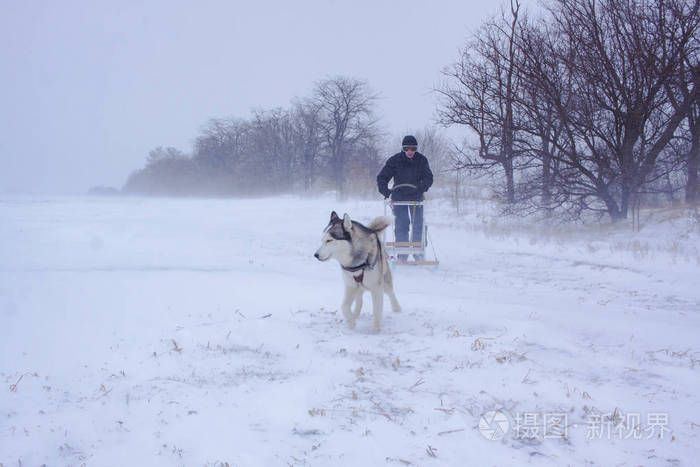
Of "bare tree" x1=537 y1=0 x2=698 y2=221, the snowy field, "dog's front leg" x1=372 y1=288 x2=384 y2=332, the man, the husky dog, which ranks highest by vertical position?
"bare tree" x1=537 y1=0 x2=698 y2=221

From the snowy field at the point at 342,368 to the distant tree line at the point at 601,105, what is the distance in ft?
14.1

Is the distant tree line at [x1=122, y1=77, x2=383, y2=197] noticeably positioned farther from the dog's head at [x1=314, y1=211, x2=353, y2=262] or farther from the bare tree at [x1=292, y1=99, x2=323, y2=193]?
the dog's head at [x1=314, y1=211, x2=353, y2=262]

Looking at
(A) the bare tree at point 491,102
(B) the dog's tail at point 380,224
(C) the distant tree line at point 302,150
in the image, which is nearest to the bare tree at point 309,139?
(C) the distant tree line at point 302,150

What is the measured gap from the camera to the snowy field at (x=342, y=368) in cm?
207

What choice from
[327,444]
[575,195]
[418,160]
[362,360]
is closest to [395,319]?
[362,360]

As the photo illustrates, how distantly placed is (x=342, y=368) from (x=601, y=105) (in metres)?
9.71

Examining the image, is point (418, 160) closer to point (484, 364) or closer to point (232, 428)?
point (484, 364)

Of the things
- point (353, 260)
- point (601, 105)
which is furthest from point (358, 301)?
point (601, 105)

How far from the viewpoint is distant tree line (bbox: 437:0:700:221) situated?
909 cm

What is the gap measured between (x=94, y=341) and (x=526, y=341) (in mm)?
3556

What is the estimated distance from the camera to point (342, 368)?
9.71 ft

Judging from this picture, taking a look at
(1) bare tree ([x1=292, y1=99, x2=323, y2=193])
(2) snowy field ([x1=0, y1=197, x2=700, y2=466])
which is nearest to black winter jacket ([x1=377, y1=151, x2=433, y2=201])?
(2) snowy field ([x1=0, y1=197, x2=700, y2=466])

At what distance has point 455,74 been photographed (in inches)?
498

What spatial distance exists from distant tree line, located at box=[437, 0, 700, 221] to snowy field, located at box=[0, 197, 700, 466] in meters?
4.28
